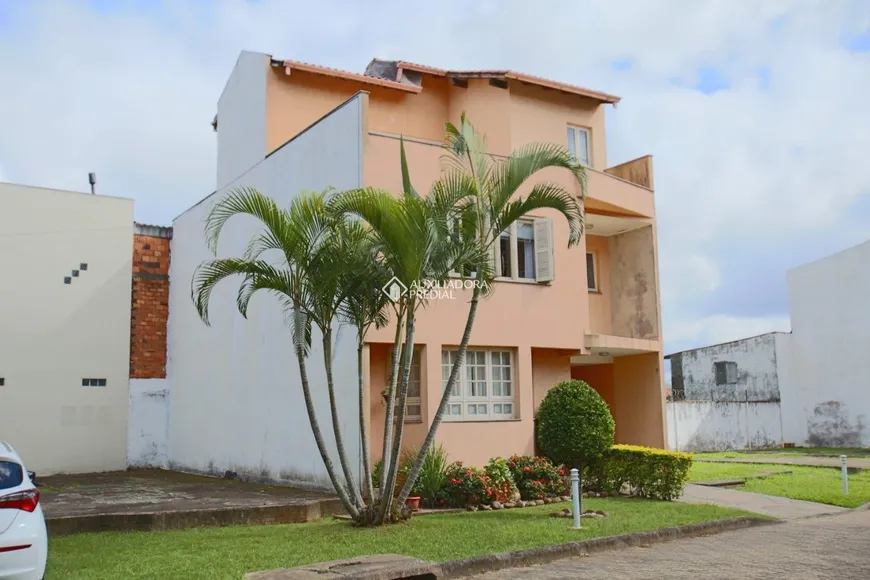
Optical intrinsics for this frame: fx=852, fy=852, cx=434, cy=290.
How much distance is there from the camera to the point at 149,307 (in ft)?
73.7

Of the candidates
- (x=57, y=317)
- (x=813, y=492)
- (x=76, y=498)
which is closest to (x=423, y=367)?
(x=76, y=498)

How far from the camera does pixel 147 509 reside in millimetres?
12453

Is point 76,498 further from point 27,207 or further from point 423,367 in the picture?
point 27,207

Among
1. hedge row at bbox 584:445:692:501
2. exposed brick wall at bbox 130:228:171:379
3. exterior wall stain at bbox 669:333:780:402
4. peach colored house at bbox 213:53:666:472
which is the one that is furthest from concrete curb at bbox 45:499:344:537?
exterior wall stain at bbox 669:333:780:402

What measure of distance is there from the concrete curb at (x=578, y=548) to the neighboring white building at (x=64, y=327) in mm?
14654

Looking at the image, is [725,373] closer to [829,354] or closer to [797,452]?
[829,354]

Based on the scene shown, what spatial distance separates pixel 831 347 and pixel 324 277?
98.3ft

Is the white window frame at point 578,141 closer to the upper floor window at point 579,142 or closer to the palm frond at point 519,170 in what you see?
the upper floor window at point 579,142

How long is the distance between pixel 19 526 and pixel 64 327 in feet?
48.9

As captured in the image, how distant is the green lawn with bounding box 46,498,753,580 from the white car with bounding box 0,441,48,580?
111cm

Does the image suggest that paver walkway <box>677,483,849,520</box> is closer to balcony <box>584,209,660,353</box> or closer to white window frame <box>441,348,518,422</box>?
balcony <box>584,209,660,353</box>

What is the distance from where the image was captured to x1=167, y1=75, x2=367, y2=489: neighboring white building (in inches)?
604

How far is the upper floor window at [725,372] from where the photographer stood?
124ft

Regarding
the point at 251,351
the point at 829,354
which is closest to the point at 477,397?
the point at 251,351
